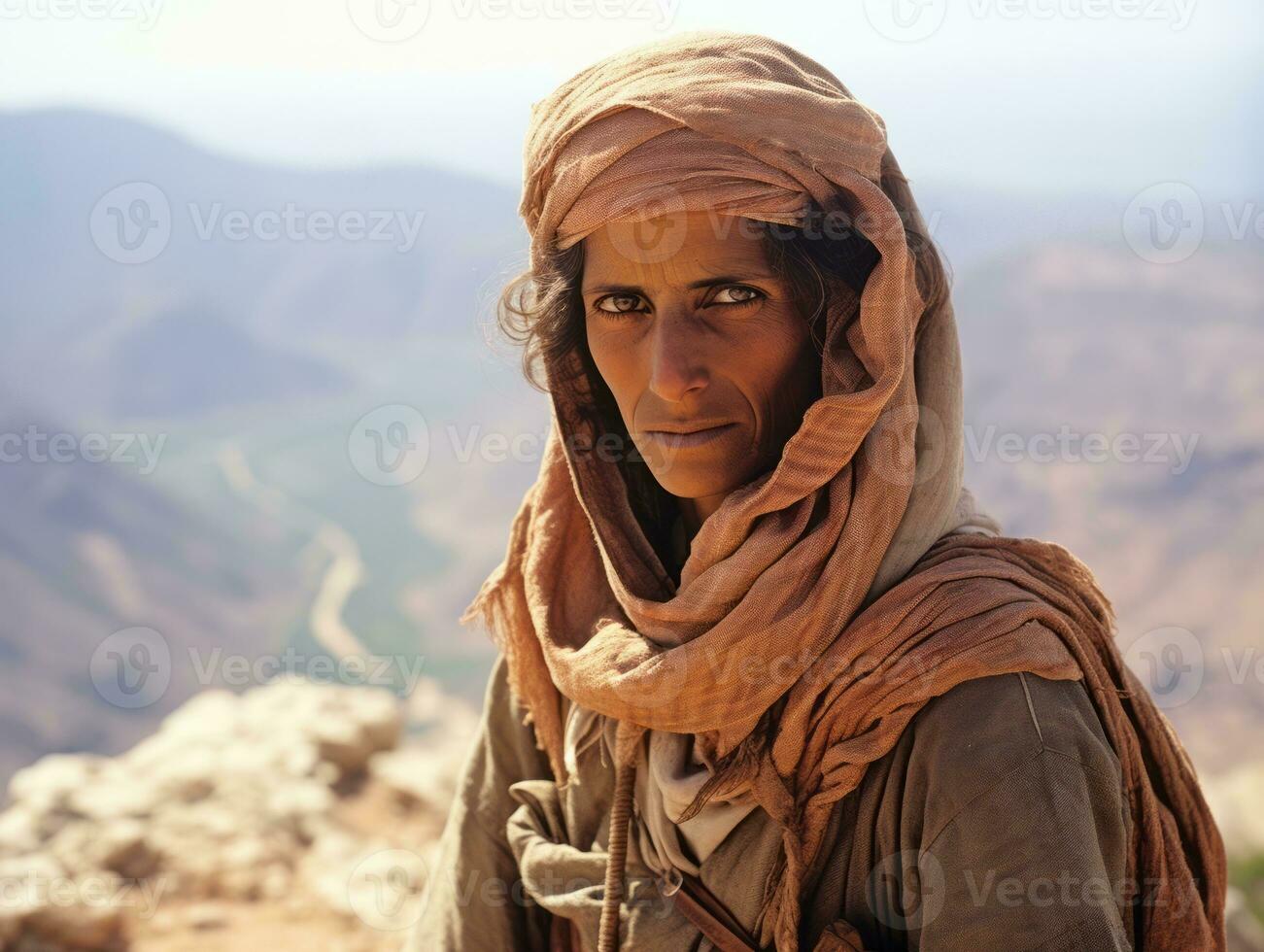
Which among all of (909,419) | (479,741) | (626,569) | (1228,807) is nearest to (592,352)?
(626,569)

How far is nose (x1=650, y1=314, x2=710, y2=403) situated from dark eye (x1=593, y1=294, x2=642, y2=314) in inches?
2.9

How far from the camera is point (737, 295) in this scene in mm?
1697

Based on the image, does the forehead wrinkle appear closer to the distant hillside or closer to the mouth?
the mouth

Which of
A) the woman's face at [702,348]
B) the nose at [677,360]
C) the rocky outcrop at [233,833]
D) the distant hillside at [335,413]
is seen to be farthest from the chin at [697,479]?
the distant hillside at [335,413]

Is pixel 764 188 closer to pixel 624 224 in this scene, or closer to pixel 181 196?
pixel 624 224

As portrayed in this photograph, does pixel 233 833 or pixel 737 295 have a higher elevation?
pixel 737 295

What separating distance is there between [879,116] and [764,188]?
323 millimetres

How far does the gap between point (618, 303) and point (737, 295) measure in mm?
186

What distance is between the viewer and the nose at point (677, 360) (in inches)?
65.9

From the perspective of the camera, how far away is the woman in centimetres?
150

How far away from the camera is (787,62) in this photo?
5.57 ft

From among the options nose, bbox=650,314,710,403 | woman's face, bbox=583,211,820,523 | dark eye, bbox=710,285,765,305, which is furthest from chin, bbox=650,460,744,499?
dark eye, bbox=710,285,765,305

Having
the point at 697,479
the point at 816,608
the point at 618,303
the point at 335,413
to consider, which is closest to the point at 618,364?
the point at 618,303

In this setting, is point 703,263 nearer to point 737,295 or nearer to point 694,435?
point 737,295
